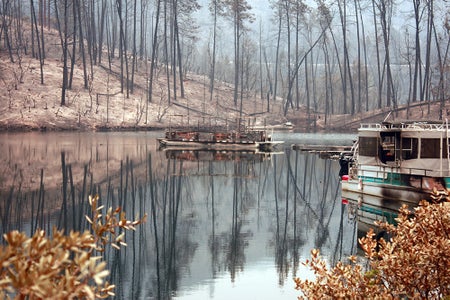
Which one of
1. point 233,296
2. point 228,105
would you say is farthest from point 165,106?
point 233,296

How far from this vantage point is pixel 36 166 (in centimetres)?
3070

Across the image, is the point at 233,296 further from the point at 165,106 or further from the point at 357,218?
the point at 165,106

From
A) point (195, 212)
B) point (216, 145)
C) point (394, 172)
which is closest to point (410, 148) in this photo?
point (394, 172)

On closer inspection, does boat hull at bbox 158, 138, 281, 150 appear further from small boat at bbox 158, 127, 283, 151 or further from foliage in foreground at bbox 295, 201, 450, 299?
foliage in foreground at bbox 295, 201, 450, 299

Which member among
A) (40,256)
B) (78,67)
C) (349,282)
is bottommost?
(349,282)

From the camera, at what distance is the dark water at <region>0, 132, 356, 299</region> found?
501 inches

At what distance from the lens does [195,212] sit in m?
20.9

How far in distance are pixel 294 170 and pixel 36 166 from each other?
1382 cm

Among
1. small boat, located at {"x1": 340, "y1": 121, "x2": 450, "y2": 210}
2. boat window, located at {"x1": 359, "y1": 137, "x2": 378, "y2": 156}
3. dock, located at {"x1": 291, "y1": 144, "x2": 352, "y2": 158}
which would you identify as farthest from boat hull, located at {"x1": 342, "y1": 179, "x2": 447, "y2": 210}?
dock, located at {"x1": 291, "y1": 144, "x2": 352, "y2": 158}

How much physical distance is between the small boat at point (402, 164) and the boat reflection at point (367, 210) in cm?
11

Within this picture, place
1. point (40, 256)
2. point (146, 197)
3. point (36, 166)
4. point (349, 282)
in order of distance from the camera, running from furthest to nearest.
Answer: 1. point (36, 166)
2. point (146, 197)
3. point (349, 282)
4. point (40, 256)

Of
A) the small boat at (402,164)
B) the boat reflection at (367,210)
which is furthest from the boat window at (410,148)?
the boat reflection at (367,210)

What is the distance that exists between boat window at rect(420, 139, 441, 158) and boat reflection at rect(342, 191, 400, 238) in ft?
6.82

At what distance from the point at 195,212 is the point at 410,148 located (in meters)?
7.93
